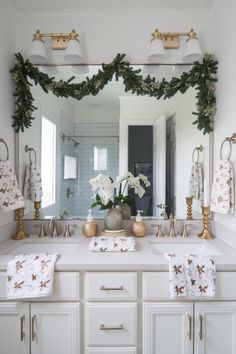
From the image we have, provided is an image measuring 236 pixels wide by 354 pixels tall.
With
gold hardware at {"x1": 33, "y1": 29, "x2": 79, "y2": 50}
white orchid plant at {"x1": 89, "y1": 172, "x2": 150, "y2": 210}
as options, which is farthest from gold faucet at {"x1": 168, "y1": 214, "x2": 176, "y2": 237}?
gold hardware at {"x1": 33, "y1": 29, "x2": 79, "y2": 50}

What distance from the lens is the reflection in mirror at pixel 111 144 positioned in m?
1.98

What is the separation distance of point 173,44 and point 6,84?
1275mm

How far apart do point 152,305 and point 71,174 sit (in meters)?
1.09

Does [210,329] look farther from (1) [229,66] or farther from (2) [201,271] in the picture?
(1) [229,66]

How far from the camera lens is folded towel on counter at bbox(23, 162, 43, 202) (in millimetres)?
1979

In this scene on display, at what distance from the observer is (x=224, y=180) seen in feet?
5.34

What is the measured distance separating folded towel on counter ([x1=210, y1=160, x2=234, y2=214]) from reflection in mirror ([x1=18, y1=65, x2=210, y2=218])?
0.29 m

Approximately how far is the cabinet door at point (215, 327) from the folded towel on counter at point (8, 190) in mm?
1274

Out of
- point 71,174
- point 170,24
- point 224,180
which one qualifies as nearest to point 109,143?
point 71,174

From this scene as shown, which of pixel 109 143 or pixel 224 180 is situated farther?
pixel 109 143

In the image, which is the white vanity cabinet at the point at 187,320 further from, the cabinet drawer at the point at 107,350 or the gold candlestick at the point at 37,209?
the gold candlestick at the point at 37,209

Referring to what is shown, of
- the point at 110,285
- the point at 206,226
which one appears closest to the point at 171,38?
the point at 206,226

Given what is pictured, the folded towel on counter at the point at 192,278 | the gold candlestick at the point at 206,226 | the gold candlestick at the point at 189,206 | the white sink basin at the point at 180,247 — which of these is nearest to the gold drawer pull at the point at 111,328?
the folded towel on counter at the point at 192,278

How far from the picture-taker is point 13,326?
1.39 metres
